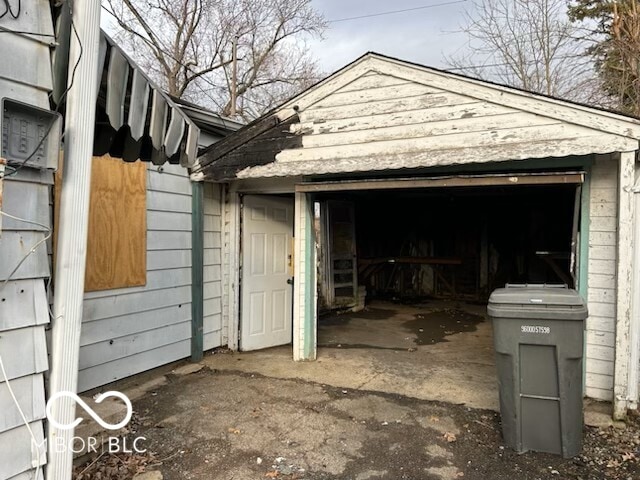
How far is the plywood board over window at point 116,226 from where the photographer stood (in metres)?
4.19

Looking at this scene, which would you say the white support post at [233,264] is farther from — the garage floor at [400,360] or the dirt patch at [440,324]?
the dirt patch at [440,324]

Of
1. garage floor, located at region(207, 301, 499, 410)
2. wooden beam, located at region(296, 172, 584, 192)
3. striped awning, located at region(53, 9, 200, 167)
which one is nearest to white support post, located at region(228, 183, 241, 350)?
garage floor, located at region(207, 301, 499, 410)

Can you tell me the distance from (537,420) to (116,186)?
4090 millimetres

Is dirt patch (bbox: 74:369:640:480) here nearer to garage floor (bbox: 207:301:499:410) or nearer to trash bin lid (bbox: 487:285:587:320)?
garage floor (bbox: 207:301:499:410)

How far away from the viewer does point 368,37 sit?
52.4 feet

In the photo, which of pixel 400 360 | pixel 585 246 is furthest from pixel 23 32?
pixel 400 360

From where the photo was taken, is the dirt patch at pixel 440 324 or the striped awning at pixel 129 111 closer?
the striped awning at pixel 129 111

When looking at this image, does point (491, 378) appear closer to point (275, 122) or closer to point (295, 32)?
point (275, 122)

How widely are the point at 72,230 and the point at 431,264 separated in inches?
395

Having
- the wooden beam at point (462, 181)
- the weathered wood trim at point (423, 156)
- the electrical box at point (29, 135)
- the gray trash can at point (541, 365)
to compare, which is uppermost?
the weathered wood trim at point (423, 156)

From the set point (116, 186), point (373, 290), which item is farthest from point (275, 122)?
point (373, 290)

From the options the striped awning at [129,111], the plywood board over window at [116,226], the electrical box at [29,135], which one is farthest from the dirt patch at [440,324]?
the electrical box at [29,135]

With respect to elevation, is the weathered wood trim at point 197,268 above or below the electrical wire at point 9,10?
below

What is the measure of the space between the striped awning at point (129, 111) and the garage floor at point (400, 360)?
3016mm
